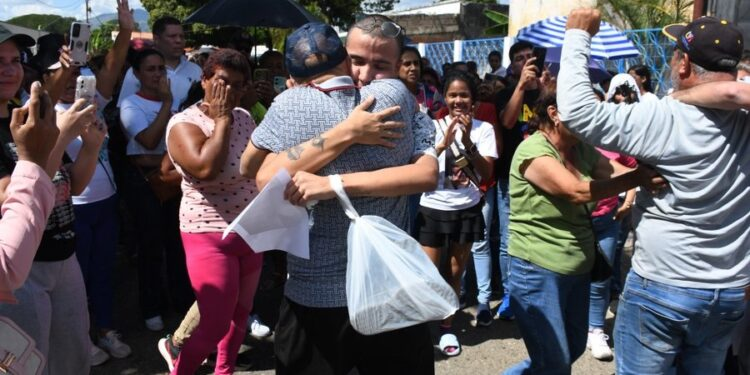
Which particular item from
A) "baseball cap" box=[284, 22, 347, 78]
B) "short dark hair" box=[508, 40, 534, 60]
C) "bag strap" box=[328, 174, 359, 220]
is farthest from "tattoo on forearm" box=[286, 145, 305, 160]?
"short dark hair" box=[508, 40, 534, 60]

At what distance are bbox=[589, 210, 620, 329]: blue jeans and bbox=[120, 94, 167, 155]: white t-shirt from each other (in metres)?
3.04

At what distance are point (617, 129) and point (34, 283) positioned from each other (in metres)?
2.35

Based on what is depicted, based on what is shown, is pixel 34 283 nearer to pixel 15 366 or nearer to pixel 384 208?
pixel 15 366

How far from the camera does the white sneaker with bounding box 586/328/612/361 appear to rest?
13.8 feet

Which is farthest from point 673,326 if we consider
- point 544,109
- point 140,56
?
point 140,56

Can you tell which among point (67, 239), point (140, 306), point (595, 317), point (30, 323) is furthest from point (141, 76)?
point (595, 317)

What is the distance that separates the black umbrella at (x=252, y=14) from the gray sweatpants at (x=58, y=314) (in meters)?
4.43

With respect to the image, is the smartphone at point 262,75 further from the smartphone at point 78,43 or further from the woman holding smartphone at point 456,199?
the smartphone at point 78,43

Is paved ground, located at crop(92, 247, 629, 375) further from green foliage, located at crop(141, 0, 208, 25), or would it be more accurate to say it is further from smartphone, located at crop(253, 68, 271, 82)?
green foliage, located at crop(141, 0, 208, 25)

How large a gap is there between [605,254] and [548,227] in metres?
1.51

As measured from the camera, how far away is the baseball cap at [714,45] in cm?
228

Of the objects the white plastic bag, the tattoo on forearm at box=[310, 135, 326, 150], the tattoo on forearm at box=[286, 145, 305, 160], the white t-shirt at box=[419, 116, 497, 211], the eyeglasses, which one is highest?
the eyeglasses

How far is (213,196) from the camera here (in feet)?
10.9

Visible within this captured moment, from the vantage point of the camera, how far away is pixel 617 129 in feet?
7.69
